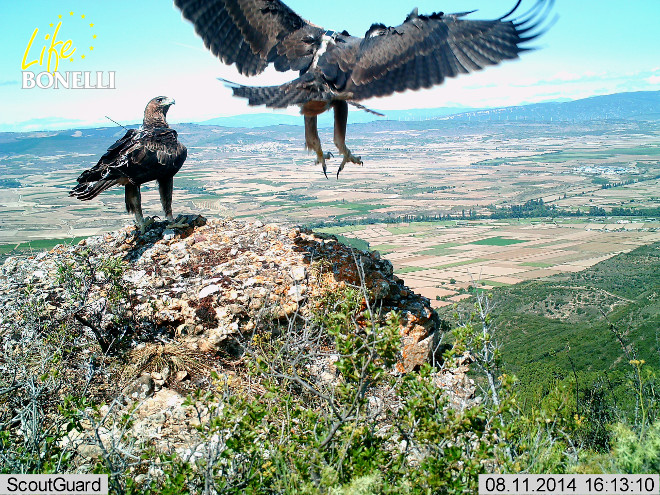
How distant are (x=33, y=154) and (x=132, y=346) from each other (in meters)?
142

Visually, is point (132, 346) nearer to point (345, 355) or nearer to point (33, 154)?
point (345, 355)

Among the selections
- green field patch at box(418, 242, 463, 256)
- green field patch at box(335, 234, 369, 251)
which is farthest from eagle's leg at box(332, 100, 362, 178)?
green field patch at box(418, 242, 463, 256)

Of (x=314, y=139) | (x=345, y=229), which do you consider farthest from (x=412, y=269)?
(x=314, y=139)

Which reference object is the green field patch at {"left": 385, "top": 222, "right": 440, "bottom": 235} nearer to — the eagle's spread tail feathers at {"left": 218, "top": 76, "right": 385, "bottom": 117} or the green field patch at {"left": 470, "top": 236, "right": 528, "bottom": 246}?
the green field patch at {"left": 470, "top": 236, "right": 528, "bottom": 246}

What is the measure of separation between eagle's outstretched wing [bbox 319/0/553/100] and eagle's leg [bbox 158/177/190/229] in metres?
3.45

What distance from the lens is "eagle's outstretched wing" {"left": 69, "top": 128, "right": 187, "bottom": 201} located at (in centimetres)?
695

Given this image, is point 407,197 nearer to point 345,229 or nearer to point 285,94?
point 345,229

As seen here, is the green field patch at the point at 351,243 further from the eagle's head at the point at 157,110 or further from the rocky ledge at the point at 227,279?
the eagle's head at the point at 157,110

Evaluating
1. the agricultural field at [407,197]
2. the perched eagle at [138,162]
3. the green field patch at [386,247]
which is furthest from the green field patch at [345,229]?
the perched eagle at [138,162]

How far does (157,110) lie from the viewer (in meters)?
7.85

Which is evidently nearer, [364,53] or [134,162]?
[364,53]

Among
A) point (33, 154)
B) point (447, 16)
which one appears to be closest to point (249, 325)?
point (447, 16)

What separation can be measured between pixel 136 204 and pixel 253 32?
10.9ft

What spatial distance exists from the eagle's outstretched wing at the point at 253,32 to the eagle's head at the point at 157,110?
159 cm
